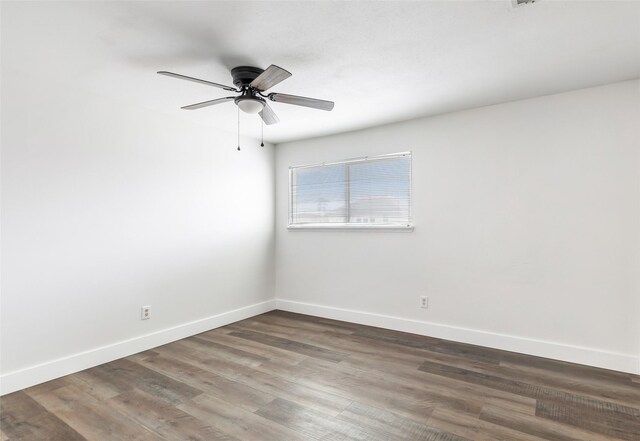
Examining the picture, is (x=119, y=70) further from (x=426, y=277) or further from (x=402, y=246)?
(x=426, y=277)

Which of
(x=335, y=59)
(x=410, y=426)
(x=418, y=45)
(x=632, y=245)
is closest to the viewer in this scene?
(x=410, y=426)

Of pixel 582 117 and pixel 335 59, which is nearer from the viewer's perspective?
pixel 335 59

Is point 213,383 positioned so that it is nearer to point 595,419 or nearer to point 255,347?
point 255,347

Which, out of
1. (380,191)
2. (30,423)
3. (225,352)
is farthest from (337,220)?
(30,423)

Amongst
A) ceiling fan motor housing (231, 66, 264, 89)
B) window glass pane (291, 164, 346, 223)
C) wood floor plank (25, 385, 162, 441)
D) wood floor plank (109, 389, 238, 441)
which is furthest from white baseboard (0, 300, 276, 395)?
ceiling fan motor housing (231, 66, 264, 89)

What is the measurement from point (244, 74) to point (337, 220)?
2290 millimetres

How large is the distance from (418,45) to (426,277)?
232 cm

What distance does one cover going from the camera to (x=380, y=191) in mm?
4004

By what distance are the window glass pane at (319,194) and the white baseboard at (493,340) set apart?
3.82 feet

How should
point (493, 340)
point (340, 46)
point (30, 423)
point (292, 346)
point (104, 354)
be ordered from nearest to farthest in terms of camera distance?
point (30, 423)
point (340, 46)
point (104, 354)
point (493, 340)
point (292, 346)

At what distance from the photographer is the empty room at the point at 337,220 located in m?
2.00

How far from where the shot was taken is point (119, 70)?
2508 millimetres

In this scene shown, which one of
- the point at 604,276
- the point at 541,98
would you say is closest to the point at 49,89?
the point at 541,98

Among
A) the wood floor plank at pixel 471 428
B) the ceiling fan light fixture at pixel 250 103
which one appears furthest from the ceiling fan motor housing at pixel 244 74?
the wood floor plank at pixel 471 428
